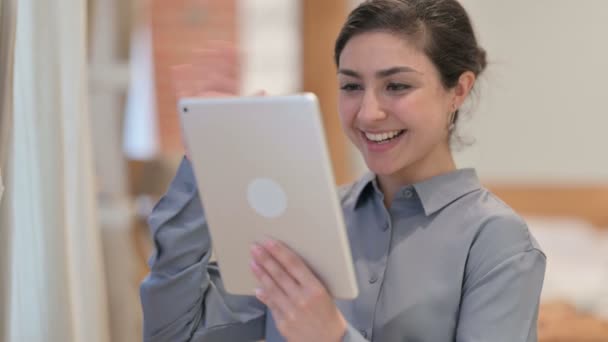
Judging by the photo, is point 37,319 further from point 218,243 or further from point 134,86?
point 134,86

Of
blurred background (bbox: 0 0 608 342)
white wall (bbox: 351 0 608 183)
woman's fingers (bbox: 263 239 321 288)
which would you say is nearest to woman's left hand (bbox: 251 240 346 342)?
woman's fingers (bbox: 263 239 321 288)

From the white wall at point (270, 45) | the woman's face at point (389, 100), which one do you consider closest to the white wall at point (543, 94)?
the white wall at point (270, 45)

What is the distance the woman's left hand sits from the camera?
0.97 m

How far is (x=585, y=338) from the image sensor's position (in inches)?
83.7

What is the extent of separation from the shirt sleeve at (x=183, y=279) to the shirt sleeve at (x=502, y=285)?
0.42 meters

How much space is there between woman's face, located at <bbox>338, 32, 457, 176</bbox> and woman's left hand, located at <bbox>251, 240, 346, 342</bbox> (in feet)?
0.94

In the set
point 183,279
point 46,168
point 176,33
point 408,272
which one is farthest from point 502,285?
point 176,33

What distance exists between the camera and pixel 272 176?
0.94m

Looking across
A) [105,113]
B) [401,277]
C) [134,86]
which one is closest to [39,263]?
[401,277]

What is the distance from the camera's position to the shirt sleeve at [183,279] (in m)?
1.19

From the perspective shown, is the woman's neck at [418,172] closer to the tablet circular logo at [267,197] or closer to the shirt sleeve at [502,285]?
the shirt sleeve at [502,285]

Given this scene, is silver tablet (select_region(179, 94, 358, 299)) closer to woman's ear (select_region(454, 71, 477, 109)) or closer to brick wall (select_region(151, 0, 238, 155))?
woman's ear (select_region(454, 71, 477, 109))

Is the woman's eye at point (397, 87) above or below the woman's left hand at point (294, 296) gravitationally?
above

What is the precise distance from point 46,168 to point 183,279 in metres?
0.29
